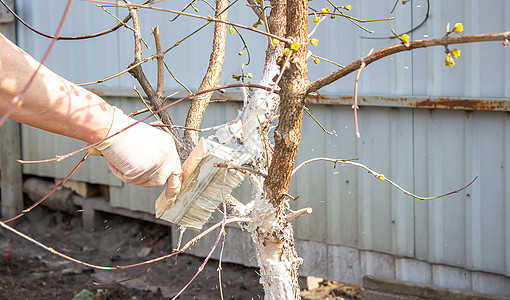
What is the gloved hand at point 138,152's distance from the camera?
1808 mm

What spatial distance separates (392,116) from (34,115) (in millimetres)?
2547

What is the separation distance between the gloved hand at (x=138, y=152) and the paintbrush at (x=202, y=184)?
0.09 m

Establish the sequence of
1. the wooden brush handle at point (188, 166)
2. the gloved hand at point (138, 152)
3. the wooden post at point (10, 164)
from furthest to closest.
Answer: the wooden post at point (10, 164) < the wooden brush handle at point (188, 166) < the gloved hand at point (138, 152)

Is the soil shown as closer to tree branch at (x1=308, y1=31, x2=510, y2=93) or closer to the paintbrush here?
the paintbrush

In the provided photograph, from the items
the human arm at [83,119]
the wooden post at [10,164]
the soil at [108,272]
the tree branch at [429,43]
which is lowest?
the soil at [108,272]

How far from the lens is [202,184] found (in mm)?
2029

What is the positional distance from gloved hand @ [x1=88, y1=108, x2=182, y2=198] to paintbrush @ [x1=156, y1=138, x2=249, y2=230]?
94mm

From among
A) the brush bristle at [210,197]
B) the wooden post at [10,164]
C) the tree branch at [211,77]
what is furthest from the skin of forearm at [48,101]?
the wooden post at [10,164]

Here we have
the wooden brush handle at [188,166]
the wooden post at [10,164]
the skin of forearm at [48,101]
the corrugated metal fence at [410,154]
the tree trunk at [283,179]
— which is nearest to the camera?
the skin of forearm at [48,101]

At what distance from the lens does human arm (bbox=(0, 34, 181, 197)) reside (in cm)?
161

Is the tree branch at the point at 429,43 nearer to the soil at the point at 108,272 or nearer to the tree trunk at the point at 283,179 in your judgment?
the tree trunk at the point at 283,179

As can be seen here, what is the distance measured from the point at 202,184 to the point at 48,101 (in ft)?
1.90

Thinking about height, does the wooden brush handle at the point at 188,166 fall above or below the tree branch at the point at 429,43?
below

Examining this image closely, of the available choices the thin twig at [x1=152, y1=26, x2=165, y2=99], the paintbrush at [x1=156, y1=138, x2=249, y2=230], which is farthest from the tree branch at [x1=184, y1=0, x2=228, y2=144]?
the paintbrush at [x1=156, y1=138, x2=249, y2=230]
